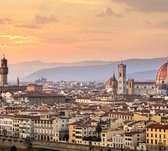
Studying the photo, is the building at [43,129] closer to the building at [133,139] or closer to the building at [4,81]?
the building at [133,139]

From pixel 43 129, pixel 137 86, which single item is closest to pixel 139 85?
pixel 137 86

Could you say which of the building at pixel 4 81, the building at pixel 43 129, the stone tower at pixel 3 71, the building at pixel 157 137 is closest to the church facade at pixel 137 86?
the building at pixel 4 81

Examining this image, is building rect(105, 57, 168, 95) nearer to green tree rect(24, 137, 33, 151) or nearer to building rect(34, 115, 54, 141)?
building rect(34, 115, 54, 141)

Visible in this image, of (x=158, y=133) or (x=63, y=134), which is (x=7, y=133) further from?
(x=158, y=133)

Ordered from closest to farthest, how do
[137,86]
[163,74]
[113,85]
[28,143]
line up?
[28,143] → [113,85] → [163,74] → [137,86]

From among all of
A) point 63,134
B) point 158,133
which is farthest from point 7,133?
point 158,133

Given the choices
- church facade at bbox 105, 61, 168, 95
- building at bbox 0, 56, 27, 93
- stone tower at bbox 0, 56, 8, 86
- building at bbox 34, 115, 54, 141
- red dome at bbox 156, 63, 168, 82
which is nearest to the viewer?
building at bbox 34, 115, 54, 141

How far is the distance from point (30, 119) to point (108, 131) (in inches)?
644

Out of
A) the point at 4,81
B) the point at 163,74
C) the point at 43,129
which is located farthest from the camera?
the point at 163,74

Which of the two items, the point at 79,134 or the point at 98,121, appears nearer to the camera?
the point at 79,134

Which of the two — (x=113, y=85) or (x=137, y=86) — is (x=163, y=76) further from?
(x=113, y=85)

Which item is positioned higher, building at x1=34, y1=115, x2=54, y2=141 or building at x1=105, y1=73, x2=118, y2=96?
building at x1=105, y1=73, x2=118, y2=96

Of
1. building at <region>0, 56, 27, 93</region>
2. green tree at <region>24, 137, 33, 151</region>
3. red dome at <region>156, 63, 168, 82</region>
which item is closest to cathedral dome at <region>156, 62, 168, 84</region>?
red dome at <region>156, 63, 168, 82</region>

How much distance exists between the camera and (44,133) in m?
76.9
